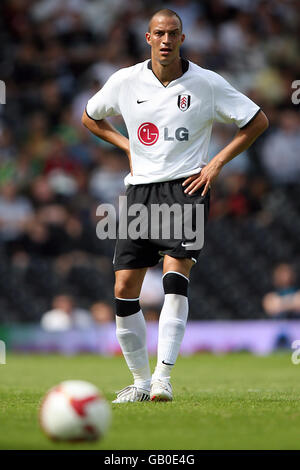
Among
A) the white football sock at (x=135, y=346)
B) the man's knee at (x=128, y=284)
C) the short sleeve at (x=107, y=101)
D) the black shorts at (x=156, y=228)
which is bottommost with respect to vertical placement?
the white football sock at (x=135, y=346)

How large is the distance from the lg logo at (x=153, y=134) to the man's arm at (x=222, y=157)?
0.26 m

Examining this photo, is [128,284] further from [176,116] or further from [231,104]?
[231,104]

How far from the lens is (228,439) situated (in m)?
4.35

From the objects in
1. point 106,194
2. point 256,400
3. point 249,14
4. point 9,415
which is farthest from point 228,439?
point 249,14

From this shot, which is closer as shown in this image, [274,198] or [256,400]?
[256,400]

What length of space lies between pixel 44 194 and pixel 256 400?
8800 millimetres

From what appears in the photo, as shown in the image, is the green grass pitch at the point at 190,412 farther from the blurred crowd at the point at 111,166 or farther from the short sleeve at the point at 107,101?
the blurred crowd at the point at 111,166

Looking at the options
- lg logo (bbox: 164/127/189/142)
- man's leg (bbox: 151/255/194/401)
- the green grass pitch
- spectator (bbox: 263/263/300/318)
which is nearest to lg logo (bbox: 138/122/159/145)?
lg logo (bbox: 164/127/189/142)

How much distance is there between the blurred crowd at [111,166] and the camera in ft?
46.2

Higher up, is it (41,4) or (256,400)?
(41,4)

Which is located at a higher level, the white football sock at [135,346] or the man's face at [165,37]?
the man's face at [165,37]

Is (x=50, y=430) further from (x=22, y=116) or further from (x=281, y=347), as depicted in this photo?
(x=22, y=116)

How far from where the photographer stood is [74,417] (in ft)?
Answer: 13.6

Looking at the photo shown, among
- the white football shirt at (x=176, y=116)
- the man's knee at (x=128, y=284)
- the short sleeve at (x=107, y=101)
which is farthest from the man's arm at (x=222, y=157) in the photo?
the short sleeve at (x=107, y=101)
